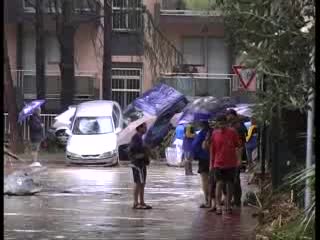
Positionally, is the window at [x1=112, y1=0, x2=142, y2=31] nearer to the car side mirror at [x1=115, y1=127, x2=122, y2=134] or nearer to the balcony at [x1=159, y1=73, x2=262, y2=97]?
the balcony at [x1=159, y1=73, x2=262, y2=97]

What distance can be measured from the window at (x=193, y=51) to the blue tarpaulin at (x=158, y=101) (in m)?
8.53

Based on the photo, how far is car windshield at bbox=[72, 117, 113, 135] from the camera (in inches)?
1248

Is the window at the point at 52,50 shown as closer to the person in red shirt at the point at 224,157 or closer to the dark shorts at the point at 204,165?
the dark shorts at the point at 204,165

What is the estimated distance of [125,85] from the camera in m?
43.6

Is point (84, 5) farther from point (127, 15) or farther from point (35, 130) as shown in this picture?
point (35, 130)

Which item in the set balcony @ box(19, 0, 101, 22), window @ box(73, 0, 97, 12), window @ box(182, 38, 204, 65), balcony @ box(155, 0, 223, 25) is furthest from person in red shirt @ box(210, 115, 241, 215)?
window @ box(182, 38, 204, 65)

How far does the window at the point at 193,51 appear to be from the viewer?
43625 mm

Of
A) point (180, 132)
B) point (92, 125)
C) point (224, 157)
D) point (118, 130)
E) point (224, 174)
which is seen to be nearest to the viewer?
point (224, 157)

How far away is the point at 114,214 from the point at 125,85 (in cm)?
2907

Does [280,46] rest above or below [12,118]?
above

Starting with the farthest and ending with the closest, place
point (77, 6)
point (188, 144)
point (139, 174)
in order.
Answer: point (77, 6) → point (188, 144) → point (139, 174)

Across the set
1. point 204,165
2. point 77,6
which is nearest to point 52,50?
point 77,6

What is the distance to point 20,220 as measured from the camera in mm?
13914
